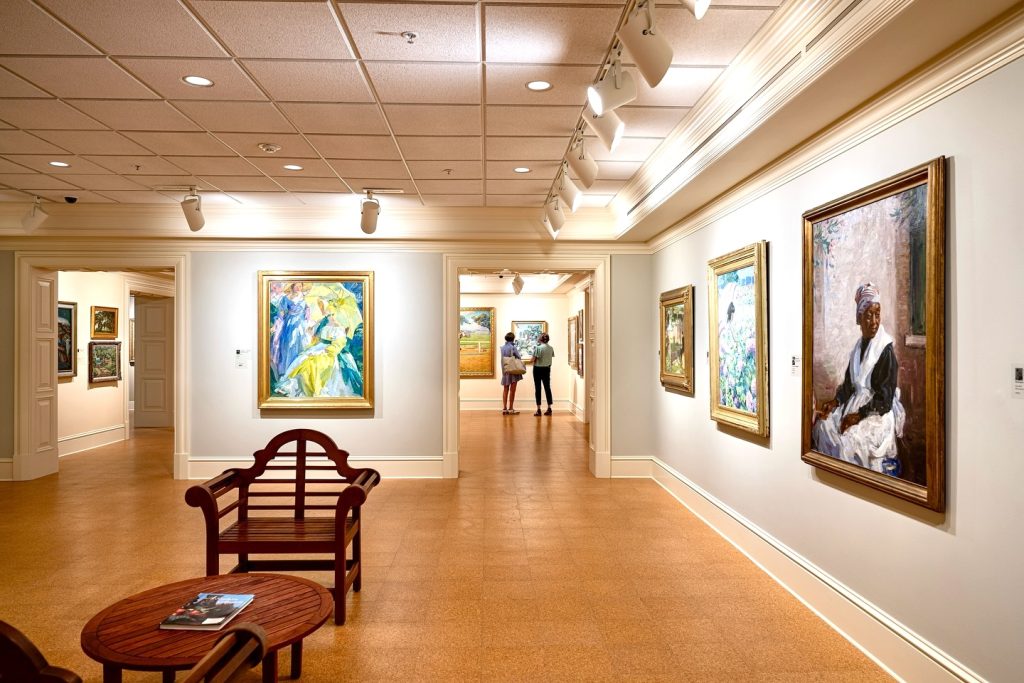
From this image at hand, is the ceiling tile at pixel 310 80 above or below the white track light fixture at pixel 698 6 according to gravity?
above

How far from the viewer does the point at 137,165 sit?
5.25 metres

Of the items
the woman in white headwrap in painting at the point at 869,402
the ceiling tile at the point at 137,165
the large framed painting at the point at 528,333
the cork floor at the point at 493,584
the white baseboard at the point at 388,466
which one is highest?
the ceiling tile at the point at 137,165

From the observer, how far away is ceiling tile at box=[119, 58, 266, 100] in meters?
3.36

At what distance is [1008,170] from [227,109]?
13.1 feet

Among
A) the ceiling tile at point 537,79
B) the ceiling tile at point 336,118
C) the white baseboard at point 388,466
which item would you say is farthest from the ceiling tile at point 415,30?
the white baseboard at point 388,466

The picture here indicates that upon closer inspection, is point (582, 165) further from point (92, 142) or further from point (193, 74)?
point (92, 142)

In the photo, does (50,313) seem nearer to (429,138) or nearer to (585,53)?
(429,138)

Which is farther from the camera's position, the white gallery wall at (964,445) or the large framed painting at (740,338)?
the large framed painting at (740,338)

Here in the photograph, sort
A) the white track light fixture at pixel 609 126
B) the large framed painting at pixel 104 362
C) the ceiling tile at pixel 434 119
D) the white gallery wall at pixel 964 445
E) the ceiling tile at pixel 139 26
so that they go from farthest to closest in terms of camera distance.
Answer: the large framed painting at pixel 104 362 → the ceiling tile at pixel 434 119 → the white track light fixture at pixel 609 126 → the ceiling tile at pixel 139 26 → the white gallery wall at pixel 964 445

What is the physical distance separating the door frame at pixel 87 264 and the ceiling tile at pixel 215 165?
6.60 feet

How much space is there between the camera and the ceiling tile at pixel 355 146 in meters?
4.58

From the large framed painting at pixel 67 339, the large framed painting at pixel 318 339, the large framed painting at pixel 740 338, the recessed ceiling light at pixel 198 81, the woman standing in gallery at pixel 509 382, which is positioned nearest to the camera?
the recessed ceiling light at pixel 198 81

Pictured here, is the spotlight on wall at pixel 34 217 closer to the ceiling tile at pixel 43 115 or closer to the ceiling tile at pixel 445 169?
the ceiling tile at pixel 43 115

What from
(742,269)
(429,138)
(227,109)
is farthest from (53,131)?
(742,269)
